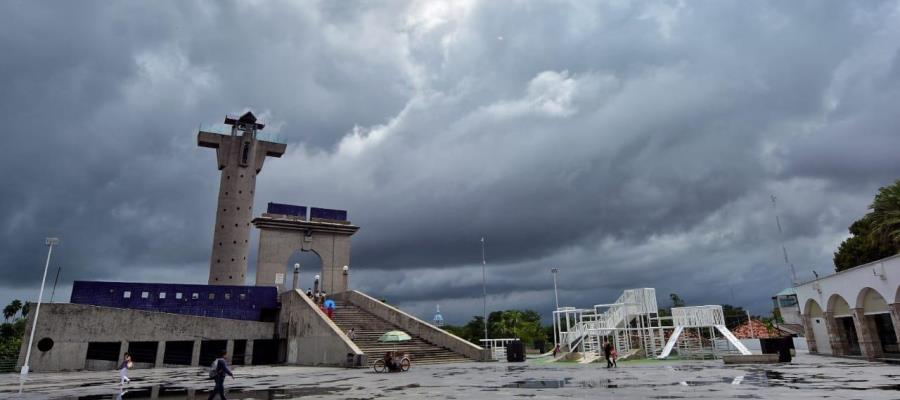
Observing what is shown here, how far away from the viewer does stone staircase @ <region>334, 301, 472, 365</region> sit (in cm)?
3008

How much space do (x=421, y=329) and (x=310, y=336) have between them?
23.7ft

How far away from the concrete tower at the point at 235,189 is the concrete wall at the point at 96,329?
1547 cm

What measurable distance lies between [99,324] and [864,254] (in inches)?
2568

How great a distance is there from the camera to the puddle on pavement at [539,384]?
15198mm

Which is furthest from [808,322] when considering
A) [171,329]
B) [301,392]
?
[171,329]

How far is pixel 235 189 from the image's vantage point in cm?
5228

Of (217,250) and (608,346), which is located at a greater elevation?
(217,250)

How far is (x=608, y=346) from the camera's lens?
23.0 metres

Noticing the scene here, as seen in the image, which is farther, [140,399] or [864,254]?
[864,254]

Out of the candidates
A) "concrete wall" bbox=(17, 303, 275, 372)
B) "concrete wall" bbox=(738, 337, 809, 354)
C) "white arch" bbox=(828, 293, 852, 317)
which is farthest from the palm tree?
"concrete wall" bbox=(17, 303, 275, 372)

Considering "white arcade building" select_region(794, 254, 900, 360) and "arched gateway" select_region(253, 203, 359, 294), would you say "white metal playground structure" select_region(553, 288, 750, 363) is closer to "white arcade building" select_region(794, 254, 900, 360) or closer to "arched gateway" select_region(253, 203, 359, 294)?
"white arcade building" select_region(794, 254, 900, 360)

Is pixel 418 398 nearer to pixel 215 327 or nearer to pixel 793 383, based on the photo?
pixel 793 383

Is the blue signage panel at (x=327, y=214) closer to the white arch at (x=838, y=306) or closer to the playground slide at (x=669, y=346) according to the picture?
the playground slide at (x=669, y=346)

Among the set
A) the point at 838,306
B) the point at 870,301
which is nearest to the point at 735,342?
the point at 870,301
